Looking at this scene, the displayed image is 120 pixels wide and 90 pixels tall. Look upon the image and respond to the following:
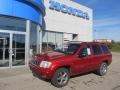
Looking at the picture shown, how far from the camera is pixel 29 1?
14.3 metres

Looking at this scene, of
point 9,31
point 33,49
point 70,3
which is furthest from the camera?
point 70,3

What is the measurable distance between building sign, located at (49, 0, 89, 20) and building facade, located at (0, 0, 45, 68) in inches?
380

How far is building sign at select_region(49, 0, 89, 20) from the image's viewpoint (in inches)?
989

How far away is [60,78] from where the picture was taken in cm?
905

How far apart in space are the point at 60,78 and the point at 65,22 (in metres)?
19.1

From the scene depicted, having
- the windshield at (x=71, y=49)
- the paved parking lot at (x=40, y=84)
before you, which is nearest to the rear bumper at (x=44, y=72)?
the paved parking lot at (x=40, y=84)

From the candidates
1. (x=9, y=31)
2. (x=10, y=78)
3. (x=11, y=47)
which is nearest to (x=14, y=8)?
(x=9, y=31)

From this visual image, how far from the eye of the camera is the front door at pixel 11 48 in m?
13.4

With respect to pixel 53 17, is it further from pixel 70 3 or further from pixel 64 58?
pixel 64 58

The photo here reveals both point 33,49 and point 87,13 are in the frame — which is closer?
point 33,49

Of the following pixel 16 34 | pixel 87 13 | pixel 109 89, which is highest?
pixel 87 13

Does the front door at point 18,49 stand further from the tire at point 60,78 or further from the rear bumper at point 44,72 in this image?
the tire at point 60,78

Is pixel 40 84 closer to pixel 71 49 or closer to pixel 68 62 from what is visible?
pixel 68 62

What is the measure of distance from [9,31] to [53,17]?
12.4 m
